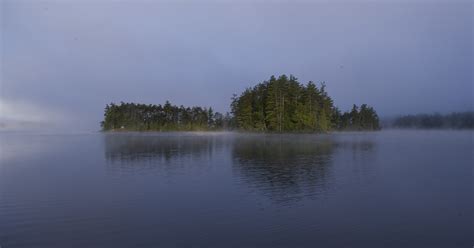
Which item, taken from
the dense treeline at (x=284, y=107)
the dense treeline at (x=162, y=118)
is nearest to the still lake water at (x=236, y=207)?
the dense treeline at (x=284, y=107)

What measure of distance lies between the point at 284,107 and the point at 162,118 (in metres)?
62.2

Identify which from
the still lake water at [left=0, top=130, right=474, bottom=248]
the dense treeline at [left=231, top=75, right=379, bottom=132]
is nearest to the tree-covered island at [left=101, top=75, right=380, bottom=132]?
the dense treeline at [left=231, top=75, right=379, bottom=132]

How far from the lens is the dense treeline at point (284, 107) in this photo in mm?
105000

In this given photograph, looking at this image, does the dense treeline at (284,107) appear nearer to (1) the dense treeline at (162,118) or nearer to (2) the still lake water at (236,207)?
(1) the dense treeline at (162,118)

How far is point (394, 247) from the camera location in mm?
10383

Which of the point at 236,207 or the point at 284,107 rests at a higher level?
the point at 284,107

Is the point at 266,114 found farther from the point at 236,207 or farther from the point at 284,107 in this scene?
the point at 236,207

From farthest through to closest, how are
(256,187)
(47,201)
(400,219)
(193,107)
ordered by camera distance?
(193,107) < (256,187) < (47,201) < (400,219)

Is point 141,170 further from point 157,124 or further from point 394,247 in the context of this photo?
point 157,124

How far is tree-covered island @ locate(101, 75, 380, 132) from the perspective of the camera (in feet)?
346

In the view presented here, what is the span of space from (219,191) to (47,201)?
7.48 m

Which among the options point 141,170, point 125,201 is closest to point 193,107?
point 141,170

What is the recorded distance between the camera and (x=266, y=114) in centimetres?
11125

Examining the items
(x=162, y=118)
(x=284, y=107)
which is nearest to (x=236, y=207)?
(x=284, y=107)
